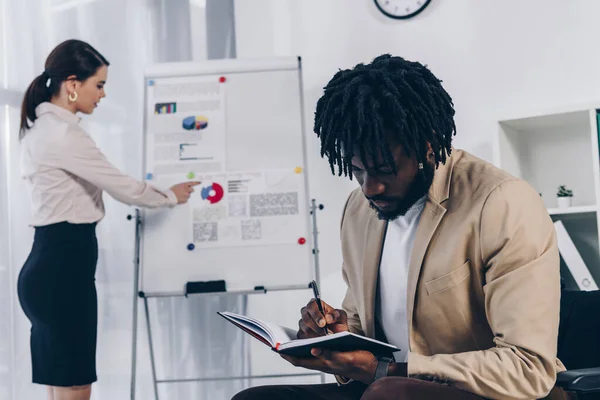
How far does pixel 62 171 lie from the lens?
232 cm

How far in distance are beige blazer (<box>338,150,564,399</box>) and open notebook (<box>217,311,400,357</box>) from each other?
0.07 meters

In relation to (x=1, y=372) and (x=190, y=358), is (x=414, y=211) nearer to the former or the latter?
(x=190, y=358)

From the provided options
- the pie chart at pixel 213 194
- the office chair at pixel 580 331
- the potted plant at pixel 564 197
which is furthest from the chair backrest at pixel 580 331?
the pie chart at pixel 213 194

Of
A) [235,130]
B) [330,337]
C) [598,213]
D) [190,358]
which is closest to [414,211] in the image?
[330,337]

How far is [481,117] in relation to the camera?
274cm

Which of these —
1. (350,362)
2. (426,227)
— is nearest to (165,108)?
(426,227)

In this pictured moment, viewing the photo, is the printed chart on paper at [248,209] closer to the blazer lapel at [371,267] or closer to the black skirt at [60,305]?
the black skirt at [60,305]

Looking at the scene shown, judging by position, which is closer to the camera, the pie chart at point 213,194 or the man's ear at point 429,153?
the man's ear at point 429,153

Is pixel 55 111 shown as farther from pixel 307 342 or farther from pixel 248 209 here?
pixel 307 342

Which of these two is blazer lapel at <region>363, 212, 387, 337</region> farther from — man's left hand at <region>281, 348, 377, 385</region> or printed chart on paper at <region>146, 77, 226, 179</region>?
printed chart on paper at <region>146, 77, 226, 179</region>

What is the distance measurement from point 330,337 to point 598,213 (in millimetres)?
1505

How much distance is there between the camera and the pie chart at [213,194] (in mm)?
2549

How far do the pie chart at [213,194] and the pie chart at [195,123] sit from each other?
0.25m

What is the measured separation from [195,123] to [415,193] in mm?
1483
